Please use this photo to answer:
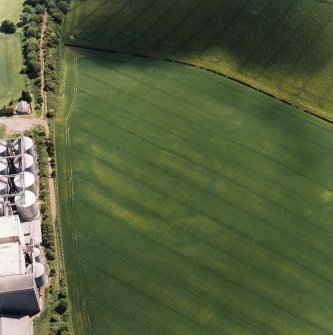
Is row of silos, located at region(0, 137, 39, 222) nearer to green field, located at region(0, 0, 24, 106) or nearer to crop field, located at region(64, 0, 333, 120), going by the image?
green field, located at region(0, 0, 24, 106)

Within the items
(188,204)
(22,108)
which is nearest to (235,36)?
(188,204)

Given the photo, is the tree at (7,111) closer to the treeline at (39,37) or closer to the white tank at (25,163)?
the treeline at (39,37)

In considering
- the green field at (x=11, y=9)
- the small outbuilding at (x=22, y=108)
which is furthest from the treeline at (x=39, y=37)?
the small outbuilding at (x=22, y=108)

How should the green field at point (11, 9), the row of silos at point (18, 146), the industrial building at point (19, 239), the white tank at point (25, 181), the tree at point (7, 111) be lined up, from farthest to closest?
the green field at point (11, 9), the tree at point (7, 111), the row of silos at point (18, 146), the white tank at point (25, 181), the industrial building at point (19, 239)

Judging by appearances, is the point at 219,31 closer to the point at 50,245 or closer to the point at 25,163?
the point at 25,163

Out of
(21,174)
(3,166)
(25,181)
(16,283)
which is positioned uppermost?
(3,166)

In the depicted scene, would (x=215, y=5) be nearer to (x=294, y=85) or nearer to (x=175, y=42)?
(x=175, y=42)

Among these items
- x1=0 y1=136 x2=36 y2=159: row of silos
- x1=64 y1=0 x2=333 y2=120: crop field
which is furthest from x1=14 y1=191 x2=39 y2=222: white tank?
x1=64 y1=0 x2=333 y2=120: crop field
